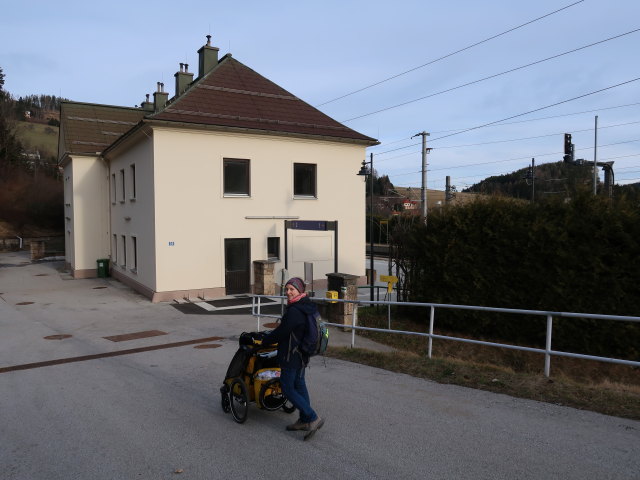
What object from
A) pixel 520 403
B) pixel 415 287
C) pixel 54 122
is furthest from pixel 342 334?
pixel 54 122

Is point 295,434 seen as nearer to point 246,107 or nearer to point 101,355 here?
point 101,355

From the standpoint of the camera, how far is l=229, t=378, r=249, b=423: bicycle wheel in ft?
17.4

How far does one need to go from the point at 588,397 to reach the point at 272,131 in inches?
634

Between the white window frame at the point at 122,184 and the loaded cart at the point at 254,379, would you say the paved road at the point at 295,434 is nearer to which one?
the loaded cart at the point at 254,379

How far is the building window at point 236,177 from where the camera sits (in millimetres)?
19594

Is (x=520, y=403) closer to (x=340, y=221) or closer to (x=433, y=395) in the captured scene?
(x=433, y=395)

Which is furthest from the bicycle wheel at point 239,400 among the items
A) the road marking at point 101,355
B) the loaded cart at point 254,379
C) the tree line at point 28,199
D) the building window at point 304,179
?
the tree line at point 28,199

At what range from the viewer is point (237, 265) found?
19.8m

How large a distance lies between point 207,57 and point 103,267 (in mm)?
11616

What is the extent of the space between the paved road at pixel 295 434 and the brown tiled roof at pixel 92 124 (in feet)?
68.1

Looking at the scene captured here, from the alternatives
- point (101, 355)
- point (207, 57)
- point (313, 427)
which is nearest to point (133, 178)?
point (207, 57)

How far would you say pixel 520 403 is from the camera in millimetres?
5781

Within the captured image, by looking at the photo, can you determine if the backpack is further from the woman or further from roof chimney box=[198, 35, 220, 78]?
roof chimney box=[198, 35, 220, 78]

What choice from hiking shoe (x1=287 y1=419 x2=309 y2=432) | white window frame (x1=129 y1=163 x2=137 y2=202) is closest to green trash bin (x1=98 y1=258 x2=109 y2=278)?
white window frame (x1=129 y1=163 x2=137 y2=202)
